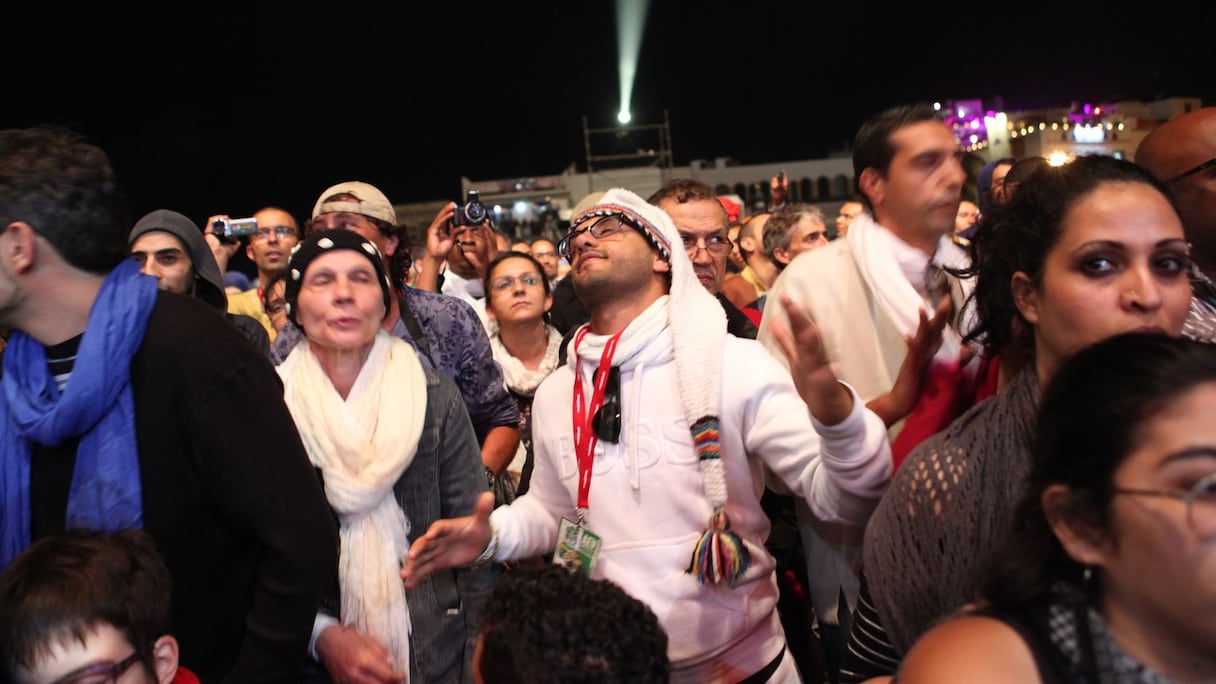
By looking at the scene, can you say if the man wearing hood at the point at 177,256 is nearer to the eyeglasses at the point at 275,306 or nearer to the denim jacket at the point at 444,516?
the eyeglasses at the point at 275,306

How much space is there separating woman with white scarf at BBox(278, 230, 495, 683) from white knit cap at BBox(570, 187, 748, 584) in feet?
2.49

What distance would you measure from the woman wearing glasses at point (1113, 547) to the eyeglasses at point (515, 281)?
3.13 meters

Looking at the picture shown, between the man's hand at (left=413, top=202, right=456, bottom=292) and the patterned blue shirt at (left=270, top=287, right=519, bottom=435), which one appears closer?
the patterned blue shirt at (left=270, top=287, right=519, bottom=435)

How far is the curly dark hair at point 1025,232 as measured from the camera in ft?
5.65

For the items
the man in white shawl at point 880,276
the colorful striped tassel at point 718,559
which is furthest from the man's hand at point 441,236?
the colorful striped tassel at point 718,559

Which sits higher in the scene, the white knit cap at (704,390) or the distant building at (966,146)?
the distant building at (966,146)

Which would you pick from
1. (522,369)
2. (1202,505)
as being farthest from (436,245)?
(1202,505)

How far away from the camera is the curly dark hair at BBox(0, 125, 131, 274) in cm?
175

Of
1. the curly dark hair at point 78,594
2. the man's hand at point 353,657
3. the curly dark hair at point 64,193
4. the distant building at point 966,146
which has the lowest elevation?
the man's hand at point 353,657

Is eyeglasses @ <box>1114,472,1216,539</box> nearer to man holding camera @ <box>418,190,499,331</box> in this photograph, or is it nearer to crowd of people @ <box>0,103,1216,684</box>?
crowd of people @ <box>0,103,1216,684</box>

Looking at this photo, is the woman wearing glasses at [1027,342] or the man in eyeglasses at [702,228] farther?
the man in eyeglasses at [702,228]

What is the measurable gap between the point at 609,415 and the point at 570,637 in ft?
3.04

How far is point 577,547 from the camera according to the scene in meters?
2.34

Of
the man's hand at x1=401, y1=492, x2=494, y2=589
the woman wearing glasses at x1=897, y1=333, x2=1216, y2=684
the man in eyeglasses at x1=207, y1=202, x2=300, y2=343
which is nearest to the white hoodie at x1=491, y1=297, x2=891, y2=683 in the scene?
the man's hand at x1=401, y1=492, x2=494, y2=589
